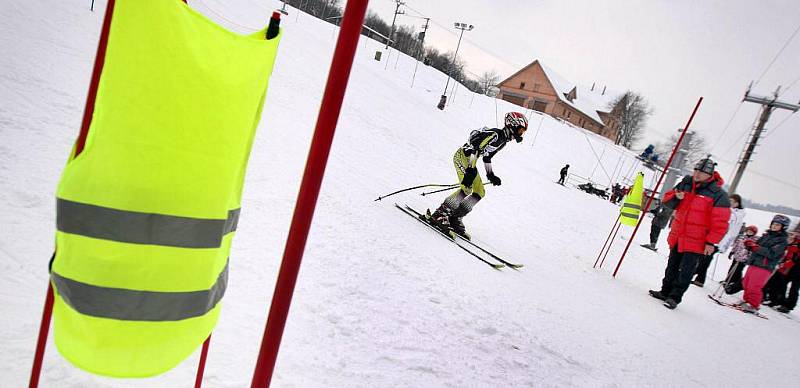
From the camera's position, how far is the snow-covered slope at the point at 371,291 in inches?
79.9

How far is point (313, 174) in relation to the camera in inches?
35.4

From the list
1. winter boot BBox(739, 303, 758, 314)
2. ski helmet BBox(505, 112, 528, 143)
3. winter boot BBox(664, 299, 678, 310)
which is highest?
ski helmet BBox(505, 112, 528, 143)

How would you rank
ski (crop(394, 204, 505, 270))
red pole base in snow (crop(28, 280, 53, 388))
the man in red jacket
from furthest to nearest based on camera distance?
the man in red jacket
ski (crop(394, 204, 505, 270))
red pole base in snow (crop(28, 280, 53, 388))

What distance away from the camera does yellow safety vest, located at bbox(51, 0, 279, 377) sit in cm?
88

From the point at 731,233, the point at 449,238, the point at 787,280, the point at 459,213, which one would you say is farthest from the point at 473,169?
the point at 731,233

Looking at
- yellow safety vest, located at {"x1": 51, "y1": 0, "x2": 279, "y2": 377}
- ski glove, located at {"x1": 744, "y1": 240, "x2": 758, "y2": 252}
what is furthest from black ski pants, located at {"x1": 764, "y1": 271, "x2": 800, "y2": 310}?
yellow safety vest, located at {"x1": 51, "y1": 0, "x2": 279, "y2": 377}

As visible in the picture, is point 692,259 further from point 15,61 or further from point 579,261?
point 15,61

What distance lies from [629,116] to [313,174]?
73623mm

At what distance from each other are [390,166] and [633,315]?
517 cm

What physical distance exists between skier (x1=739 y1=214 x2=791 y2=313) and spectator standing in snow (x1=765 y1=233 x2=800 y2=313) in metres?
1.45

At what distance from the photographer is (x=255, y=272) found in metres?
2.65

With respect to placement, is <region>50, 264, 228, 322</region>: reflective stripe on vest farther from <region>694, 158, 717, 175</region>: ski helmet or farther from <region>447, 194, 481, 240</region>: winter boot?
<region>694, 158, 717, 175</region>: ski helmet

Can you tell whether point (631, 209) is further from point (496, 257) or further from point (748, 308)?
point (496, 257)

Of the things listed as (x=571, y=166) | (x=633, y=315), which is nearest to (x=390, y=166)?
(x=633, y=315)
